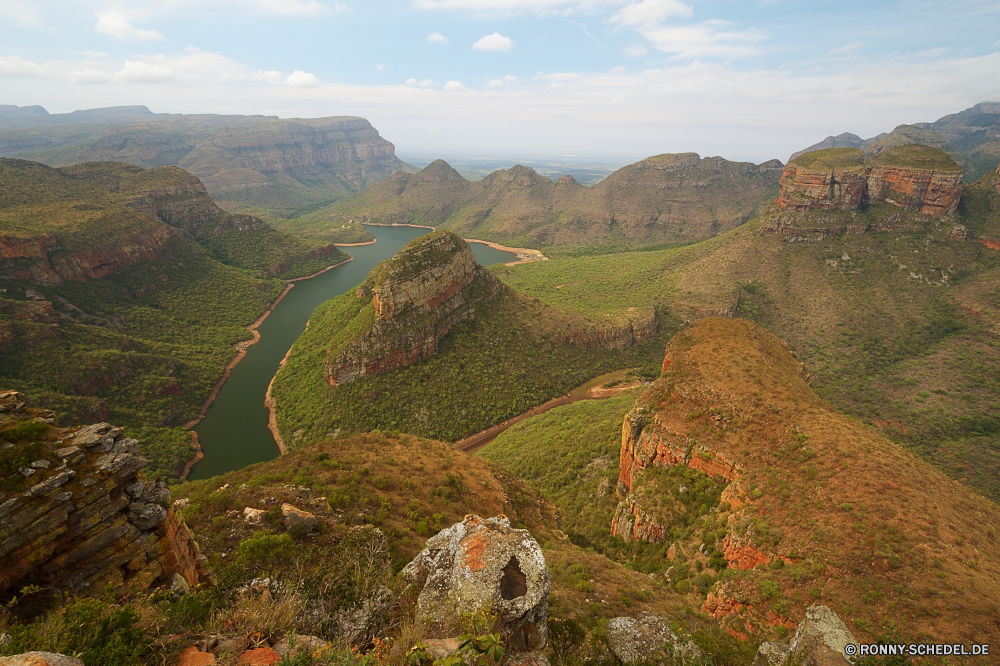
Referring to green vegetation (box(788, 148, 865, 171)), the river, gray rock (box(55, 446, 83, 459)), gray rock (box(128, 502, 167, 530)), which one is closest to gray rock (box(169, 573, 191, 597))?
gray rock (box(128, 502, 167, 530))

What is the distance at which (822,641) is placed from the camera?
13023 mm

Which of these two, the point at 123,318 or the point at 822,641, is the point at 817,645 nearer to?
the point at 822,641

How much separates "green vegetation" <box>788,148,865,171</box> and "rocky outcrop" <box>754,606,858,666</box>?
115 m

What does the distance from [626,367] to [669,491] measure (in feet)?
169

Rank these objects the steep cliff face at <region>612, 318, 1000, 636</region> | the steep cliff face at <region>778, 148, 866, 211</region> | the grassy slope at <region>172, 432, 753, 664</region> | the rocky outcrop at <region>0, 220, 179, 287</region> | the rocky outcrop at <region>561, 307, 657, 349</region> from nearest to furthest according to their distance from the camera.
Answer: the grassy slope at <region>172, 432, 753, 664</region> < the steep cliff face at <region>612, 318, 1000, 636</region> < the rocky outcrop at <region>0, 220, 179, 287</region> < the rocky outcrop at <region>561, 307, 657, 349</region> < the steep cliff face at <region>778, 148, 866, 211</region>

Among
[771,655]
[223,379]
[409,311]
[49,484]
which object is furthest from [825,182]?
[223,379]

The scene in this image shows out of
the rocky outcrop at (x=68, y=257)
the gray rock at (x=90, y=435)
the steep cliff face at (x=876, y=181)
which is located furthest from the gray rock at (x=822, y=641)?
the steep cliff face at (x=876, y=181)

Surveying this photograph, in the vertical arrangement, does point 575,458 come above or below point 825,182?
below

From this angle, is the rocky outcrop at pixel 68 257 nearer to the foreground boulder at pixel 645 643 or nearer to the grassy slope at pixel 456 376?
the grassy slope at pixel 456 376

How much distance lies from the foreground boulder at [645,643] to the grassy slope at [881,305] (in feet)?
177

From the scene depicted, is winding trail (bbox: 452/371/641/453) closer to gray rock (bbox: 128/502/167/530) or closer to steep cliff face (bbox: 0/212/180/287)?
gray rock (bbox: 128/502/167/530)

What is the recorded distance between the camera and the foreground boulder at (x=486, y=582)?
449 inches

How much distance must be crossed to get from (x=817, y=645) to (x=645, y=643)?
570 cm

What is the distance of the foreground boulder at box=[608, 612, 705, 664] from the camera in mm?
13789
